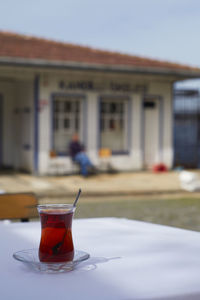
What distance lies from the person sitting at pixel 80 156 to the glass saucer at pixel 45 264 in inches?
444

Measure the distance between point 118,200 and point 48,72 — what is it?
4.66 meters

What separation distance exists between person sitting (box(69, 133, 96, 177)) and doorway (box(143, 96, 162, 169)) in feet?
6.24

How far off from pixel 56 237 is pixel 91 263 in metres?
0.18

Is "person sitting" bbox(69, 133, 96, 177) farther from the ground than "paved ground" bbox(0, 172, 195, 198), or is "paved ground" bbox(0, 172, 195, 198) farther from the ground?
"person sitting" bbox(69, 133, 96, 177)

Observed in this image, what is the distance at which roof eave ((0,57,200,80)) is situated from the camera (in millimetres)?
12527

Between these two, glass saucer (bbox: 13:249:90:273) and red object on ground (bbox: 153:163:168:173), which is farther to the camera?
red object on ground (bbox: 153:163:168:173)

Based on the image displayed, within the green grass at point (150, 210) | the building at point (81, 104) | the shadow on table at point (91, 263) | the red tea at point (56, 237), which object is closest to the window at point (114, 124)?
the building at point (81, 104)

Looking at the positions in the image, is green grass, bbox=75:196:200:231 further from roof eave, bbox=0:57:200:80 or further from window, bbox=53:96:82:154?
roof eave, bbox=0:57:200:80

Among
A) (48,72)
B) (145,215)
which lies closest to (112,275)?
(145,215)

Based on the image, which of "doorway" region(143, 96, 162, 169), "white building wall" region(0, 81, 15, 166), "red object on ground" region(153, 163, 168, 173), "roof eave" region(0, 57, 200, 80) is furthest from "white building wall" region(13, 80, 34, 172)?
"red object on ground" region(153, 163, 168, 173)

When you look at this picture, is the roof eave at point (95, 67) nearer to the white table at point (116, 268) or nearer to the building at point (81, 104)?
the building at point (81, 104)

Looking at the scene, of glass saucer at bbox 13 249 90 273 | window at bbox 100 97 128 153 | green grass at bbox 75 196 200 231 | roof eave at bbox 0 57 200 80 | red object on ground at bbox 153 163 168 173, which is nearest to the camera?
glass saucer at bbox 13 249 90 273

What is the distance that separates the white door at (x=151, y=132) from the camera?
14.6 metres

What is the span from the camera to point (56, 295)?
145 cm
